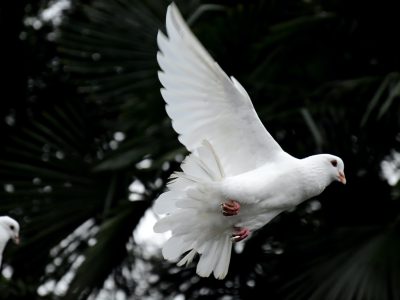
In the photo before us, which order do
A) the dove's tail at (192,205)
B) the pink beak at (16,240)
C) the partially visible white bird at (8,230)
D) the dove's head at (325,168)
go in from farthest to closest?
the pink beak at (16,240) → the partially visible white bird at (8,230) → the dove's head at (325,168) → the dove's tail at (192,205)

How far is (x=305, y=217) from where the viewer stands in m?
9.38

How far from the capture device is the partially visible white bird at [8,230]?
8.45m

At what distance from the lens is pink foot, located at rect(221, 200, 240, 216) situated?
293 inches

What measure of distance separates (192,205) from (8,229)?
1.61 metres

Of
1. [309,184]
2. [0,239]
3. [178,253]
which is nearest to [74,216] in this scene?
[0,239]

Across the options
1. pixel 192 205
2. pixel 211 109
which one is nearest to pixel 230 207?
pixel 192 205

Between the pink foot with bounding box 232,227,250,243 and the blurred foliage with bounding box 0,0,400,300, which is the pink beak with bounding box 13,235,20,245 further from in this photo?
the pink foot with bounding box 232,227,250,243

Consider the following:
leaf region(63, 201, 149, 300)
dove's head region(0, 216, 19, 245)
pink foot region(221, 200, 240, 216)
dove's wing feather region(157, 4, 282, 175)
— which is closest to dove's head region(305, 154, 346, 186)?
dove's wing feather region(157, 4, 282, 175)

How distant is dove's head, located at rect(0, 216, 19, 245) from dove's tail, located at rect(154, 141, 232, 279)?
1.28m

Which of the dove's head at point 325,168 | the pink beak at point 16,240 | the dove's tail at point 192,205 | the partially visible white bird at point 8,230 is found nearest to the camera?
the dove's tail at point 192,205

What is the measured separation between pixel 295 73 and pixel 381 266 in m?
1.76

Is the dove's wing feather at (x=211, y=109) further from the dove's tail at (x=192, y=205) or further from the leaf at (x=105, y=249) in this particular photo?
the leaf at (x=105, y=249)

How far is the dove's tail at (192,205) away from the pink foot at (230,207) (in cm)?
6

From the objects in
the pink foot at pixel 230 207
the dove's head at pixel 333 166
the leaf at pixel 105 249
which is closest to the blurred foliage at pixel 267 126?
the leaf at pixel 105 249
